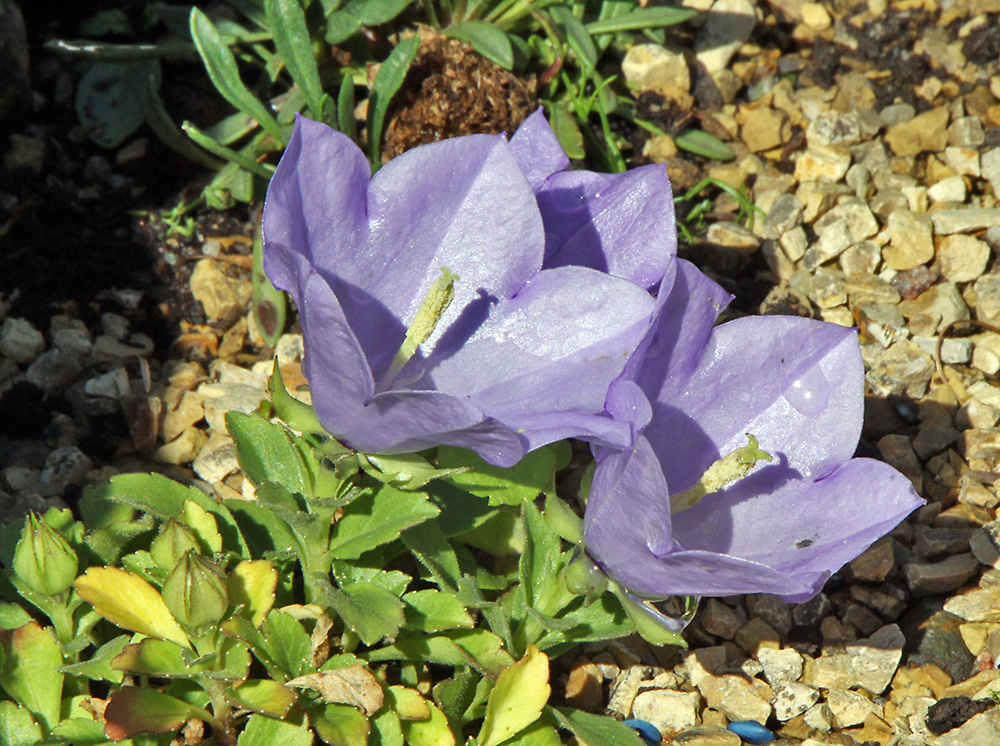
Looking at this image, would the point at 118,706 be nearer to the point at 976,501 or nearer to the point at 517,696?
the point at 517,696

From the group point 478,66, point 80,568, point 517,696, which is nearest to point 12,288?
point 80,568

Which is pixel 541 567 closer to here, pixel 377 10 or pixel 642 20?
pixel 377 10

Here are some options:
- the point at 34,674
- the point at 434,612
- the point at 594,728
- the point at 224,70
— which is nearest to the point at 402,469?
the point at 434,612

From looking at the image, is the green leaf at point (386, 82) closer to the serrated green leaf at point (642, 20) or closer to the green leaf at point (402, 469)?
the serrated green leaf at point (642, 20)

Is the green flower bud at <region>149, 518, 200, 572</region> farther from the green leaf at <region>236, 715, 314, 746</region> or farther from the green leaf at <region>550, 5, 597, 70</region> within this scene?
the green leaf at <region>550, 5, 597, 70</region>

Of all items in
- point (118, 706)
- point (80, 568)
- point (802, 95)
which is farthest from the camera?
point (802, 95)

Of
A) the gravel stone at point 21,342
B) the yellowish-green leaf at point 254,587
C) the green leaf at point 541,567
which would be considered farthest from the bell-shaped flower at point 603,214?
the gravel stone at point 21,342
